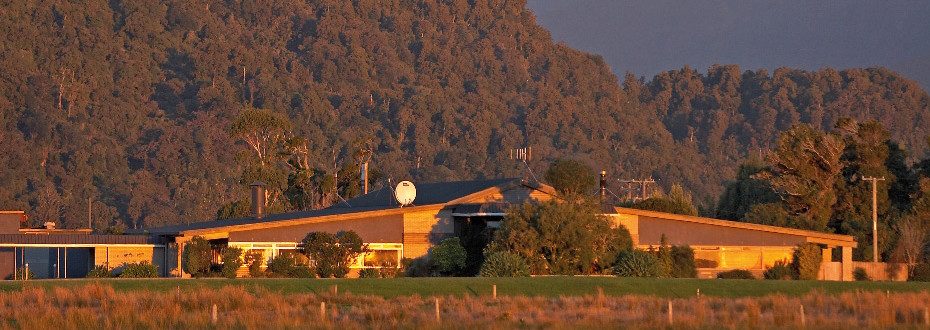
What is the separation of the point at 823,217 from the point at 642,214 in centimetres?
1602

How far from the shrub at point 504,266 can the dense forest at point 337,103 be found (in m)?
35.5

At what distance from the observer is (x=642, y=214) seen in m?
51.9

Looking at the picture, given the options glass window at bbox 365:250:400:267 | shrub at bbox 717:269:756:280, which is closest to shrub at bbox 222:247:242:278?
glass window at bbox 365:250:400:267

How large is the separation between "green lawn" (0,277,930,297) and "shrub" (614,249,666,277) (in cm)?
370

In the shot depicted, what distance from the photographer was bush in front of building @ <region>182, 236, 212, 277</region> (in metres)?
48.2

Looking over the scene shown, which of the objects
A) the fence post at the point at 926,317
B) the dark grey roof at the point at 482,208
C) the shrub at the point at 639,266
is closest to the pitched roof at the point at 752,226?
the shrub at the point at 639,266

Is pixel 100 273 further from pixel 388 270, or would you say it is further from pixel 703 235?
pixel 703 235

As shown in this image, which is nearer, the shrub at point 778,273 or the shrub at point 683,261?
the shrub at point 683,261

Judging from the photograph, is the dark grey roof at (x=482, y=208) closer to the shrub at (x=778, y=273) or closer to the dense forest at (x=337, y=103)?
the shrub at (x=778, y=273)

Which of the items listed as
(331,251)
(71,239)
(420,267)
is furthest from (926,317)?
(71,239)

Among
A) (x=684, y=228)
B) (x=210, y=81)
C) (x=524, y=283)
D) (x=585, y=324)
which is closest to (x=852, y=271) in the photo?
(x=684, y=228)

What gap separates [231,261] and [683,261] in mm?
16134

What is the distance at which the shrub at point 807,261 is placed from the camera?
52.1m

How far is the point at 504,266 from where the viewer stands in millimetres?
47406
